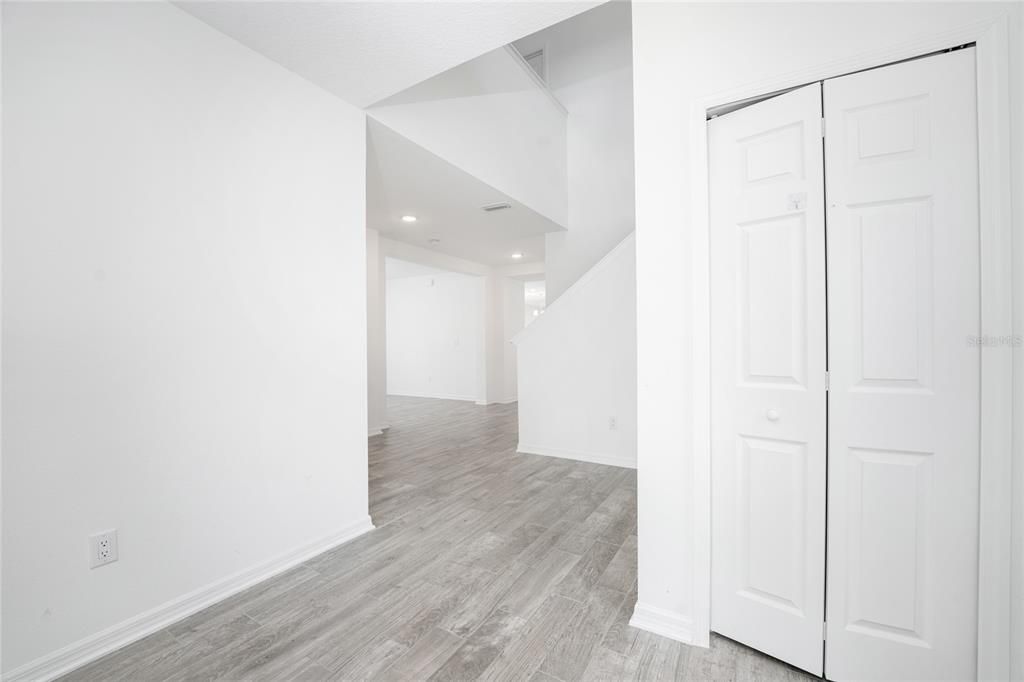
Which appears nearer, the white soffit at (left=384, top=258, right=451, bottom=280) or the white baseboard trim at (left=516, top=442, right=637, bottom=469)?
the white baseboard trim at (left=516, top=442, right=637, bottom=469)

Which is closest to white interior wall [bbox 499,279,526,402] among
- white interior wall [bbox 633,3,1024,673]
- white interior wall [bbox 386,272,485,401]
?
white interior wall [bbox 386,272,485,401]

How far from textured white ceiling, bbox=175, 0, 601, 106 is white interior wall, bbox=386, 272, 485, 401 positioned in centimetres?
553

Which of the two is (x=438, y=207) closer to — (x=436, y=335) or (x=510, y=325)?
(x=510, y=325)

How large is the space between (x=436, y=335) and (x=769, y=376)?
7411 mm

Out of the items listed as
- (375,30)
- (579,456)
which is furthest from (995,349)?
(579,456)

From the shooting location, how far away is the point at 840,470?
140 centimetres

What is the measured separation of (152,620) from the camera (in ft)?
5.66

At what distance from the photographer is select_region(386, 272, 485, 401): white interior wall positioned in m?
7.95

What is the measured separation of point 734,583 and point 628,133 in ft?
17.2

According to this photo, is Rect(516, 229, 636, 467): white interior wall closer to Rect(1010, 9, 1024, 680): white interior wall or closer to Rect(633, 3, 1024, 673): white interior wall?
Rect(633, 3, 1024, 673): white interior wall

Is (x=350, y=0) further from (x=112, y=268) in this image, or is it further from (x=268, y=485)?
Result: (x=268, y=485)

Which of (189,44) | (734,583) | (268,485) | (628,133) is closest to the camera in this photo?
(734,583)

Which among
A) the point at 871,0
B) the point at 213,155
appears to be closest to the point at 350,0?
the point at 213,155

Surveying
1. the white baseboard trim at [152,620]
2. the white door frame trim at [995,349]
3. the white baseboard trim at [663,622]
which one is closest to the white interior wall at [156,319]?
the white baseboard trim at [152,620]
